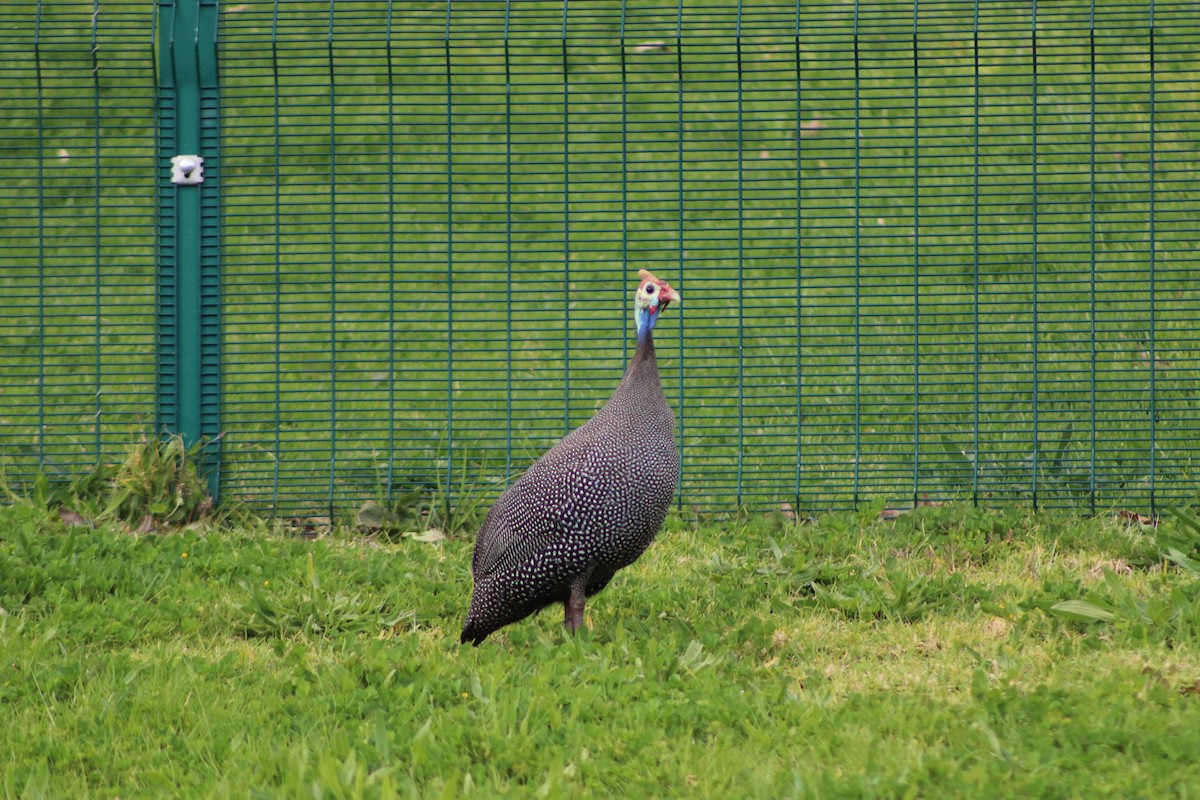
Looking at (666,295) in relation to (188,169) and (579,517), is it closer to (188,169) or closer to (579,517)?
(579,517)

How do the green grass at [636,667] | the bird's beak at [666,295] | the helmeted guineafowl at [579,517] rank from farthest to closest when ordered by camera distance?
the bird's beak at [666,295], the helmeted guineafowl at [579,517], the green grass at [636,667]

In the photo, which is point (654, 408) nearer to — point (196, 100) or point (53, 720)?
point (53, 720)

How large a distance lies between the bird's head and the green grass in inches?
40.8

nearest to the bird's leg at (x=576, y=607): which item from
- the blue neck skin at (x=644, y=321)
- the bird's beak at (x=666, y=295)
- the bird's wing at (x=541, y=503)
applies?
the bird's wing at (x=541, y=503)

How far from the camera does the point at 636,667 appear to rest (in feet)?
13.9

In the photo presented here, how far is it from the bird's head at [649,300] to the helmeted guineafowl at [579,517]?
0.12ft

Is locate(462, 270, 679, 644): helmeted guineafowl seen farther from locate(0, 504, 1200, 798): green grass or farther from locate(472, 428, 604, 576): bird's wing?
locate(0, 504, 1200, 798): green grass

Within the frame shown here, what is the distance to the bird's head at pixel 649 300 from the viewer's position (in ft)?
16.2

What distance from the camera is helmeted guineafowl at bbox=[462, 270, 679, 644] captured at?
4.67 m

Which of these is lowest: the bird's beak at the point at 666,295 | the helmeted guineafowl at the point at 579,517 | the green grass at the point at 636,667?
the green grass at the point at 636,667

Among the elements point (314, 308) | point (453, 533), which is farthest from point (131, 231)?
point (453, 533)

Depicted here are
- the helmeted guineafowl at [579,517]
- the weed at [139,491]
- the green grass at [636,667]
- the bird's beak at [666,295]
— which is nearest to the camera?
the green grass at [636,667]

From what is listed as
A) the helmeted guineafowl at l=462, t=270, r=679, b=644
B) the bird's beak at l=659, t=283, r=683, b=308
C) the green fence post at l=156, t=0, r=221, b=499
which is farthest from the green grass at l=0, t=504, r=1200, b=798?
the bird's beak at l=659, t=283, r=683, b=308

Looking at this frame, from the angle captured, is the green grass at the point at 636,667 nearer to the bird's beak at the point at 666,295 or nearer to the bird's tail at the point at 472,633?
the bird's tail at the point at 472,633
